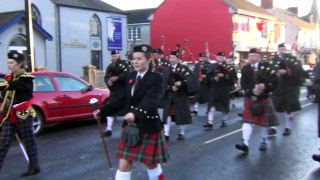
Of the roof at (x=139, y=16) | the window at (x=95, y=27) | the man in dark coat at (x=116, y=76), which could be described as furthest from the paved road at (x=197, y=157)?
the roof at (x=139, y=16)

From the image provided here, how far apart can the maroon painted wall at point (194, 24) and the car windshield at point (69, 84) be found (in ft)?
90.8

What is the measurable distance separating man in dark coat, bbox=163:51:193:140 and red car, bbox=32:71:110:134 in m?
2.45

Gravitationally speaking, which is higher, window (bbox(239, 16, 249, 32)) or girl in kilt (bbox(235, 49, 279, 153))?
window (bbox(239, 16, 249, 32))

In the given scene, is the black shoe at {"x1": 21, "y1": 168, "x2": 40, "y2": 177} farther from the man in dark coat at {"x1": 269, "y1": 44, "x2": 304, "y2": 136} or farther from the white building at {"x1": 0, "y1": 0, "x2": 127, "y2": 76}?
the white building at {"x1": 0, "y1": 0, "x2": 127, "y2": 76}

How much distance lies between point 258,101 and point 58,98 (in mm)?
4592

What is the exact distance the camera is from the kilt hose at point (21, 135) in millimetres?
5668

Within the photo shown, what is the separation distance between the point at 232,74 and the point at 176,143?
3186 mm

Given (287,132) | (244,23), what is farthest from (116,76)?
(244,23)

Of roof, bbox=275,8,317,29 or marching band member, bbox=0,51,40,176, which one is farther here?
roof, bbox=275,8,317,29

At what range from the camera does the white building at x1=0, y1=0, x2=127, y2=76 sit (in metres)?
27.2

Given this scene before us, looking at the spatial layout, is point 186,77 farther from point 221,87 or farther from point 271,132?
point 221,87

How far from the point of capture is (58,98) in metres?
9.70

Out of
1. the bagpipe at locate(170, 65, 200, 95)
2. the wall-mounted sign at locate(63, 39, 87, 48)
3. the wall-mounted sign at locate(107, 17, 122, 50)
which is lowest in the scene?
the bagpipe at locate(170, 65, 200, 95)

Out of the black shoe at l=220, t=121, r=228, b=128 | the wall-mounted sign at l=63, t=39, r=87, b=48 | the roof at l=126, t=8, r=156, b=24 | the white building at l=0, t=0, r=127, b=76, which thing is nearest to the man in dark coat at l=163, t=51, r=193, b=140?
the black shoe at l=220, t=121, r=228, b=128
